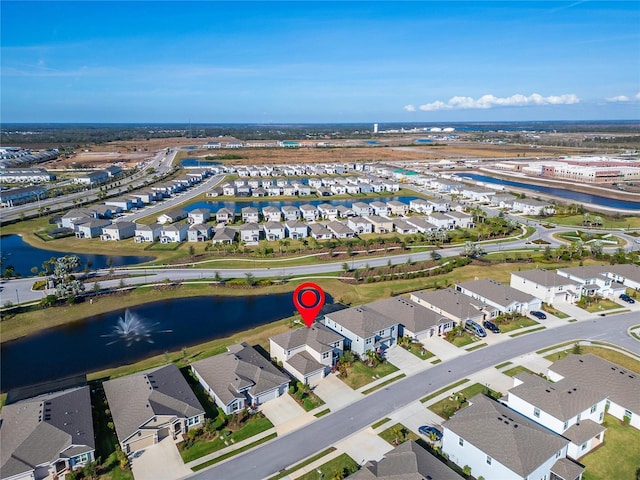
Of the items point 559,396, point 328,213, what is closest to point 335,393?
point 559,396

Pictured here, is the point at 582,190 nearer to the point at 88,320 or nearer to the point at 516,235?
the point at 516,235

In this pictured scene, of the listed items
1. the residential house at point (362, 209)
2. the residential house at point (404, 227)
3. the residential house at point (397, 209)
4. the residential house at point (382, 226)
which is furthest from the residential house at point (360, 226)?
the residential house at point (397, 209)

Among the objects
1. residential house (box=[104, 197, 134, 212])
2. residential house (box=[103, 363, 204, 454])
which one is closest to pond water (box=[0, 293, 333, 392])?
residential house (box=[103, 363, 204, 454])

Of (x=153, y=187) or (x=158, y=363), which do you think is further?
(x=153, y=187)

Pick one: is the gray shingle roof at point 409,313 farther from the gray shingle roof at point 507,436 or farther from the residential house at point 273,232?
the residential house at point 273,232

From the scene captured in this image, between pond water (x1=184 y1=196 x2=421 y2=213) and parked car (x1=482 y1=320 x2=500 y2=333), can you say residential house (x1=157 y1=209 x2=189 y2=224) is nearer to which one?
pond water (x1=184 y1=196 x2=421 y2=213)

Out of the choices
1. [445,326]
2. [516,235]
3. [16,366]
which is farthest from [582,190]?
[16,366]

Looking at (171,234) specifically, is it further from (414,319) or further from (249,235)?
(414,319)

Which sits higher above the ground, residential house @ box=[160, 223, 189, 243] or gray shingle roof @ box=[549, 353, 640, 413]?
residential house @ box=[160, 223, 189, 243]
